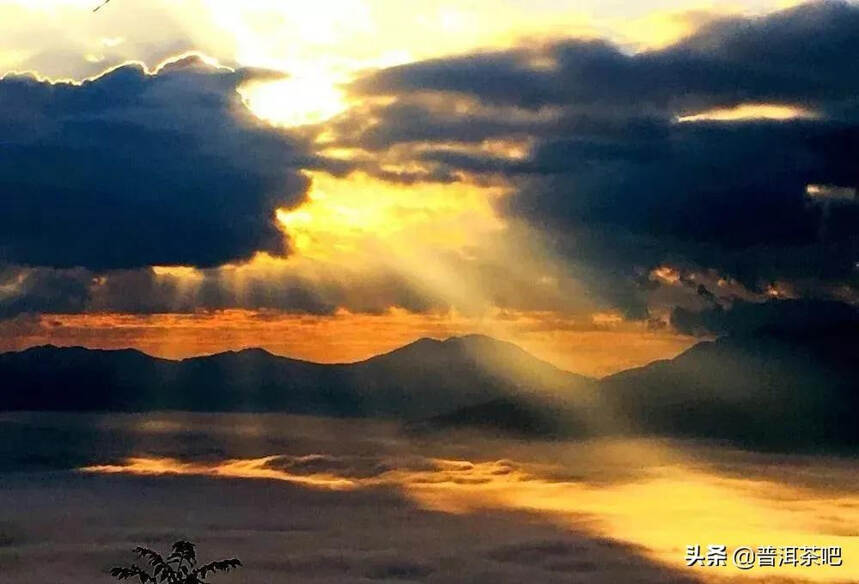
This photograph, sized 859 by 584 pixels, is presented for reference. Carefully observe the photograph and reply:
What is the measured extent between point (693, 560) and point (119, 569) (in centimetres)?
5116

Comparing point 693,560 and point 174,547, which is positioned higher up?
point 174,547

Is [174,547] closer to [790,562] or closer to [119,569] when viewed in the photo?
[119,569]

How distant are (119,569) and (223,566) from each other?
9.73 ft

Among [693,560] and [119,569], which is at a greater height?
[119,569]

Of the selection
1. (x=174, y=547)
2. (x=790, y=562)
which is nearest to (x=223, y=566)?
(x=174, y=547)

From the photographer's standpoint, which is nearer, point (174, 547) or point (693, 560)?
point (174, 547)

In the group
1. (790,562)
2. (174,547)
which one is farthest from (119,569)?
(790,562)

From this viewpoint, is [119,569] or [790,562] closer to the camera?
[119,569]

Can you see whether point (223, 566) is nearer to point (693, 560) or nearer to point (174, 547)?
point (174, 547)

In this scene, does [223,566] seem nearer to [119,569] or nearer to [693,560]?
[119,569]

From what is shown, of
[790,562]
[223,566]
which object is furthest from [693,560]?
[223,566]

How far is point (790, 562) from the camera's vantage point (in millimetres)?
72312

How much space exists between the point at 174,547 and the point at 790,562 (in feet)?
161

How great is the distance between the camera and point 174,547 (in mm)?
34625
